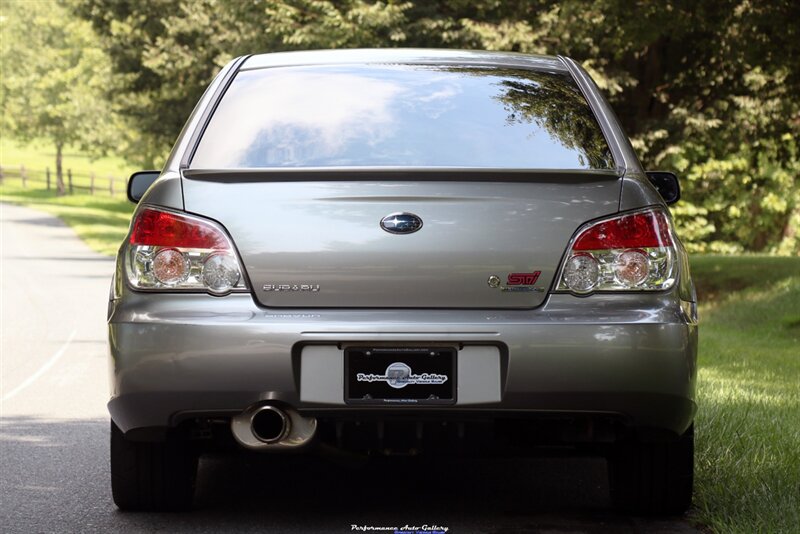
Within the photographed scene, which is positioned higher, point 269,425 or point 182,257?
point 182,257

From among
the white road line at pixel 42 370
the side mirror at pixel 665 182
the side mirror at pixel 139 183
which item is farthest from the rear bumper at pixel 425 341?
the white road line at pixel 42 370

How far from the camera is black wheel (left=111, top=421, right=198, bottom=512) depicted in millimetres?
5027

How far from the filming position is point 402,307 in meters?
4.47

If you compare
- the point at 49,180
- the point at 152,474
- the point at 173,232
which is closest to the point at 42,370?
the point at 152,474

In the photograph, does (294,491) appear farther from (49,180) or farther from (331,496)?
(49,180)

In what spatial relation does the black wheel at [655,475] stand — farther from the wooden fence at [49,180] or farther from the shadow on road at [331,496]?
the wooden fence at [49,180]

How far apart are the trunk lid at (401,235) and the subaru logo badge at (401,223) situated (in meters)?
0.02

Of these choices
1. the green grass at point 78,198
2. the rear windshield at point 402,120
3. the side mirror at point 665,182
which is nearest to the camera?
the rear windshield at point 402,120

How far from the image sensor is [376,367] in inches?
174

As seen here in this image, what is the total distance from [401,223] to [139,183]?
1.62m

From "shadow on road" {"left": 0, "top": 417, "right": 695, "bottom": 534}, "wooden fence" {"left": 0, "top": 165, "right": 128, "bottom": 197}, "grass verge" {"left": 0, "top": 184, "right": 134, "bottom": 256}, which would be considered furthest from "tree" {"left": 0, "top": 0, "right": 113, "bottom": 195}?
"shadow on road" {"left": 0, "top": 417, "right": 695, "bottom": 534}

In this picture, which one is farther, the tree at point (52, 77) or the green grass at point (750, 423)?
the tree at point (52, 77)

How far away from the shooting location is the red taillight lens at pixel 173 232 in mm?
4535

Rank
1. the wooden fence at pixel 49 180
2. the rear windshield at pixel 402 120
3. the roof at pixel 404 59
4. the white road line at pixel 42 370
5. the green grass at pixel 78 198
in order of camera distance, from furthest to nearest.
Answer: the wooden fence at pixel 49 180 < the green grass at pixel 78 198 < the white road line at pixel 42 370 < the roof at pixel 404 59 < the rear windshield at pixel 402 120
